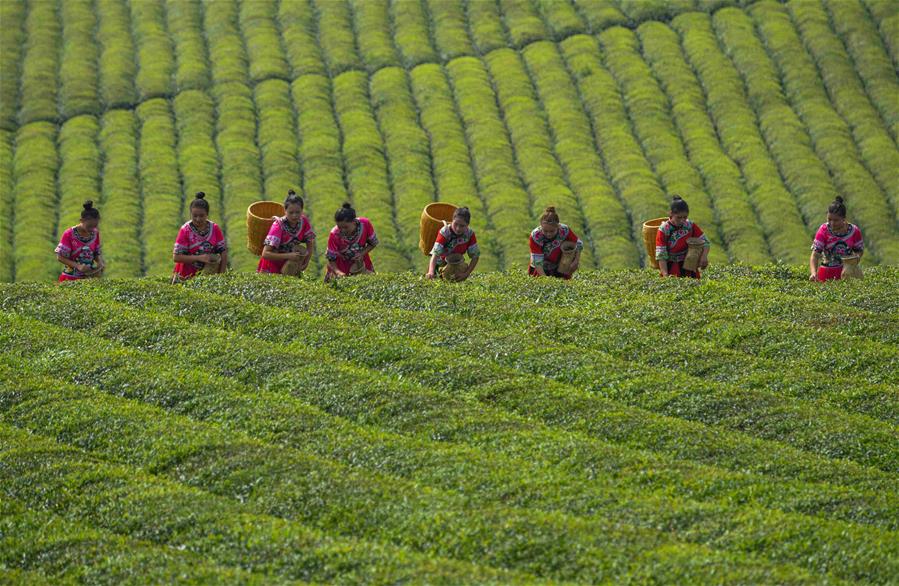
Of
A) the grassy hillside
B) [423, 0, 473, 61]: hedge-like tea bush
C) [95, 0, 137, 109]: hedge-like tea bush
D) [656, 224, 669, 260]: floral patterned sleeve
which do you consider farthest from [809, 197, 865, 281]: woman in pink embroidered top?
[95, 0, 137, 109]: hedge-like tea bush

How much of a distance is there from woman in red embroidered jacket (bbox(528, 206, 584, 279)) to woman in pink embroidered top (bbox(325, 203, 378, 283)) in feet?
11.1

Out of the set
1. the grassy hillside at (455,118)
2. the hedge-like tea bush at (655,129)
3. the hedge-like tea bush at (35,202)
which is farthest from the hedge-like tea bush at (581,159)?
the hedge-like tea bush at (35,202)

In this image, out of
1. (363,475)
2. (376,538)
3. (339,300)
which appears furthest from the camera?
(339,300)

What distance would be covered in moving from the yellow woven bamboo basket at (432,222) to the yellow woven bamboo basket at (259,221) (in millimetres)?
3208

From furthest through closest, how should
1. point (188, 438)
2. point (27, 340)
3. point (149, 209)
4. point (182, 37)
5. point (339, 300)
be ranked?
point (182, 37)
point (149, 209)
point (339, 300)
point (27, 340)
point (188, 438)

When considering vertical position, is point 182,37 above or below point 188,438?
above

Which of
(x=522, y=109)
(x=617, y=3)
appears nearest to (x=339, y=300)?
(x=522, y=109)

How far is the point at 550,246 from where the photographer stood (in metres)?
27.1

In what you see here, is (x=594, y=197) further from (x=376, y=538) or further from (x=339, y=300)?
(x=376, y=538)

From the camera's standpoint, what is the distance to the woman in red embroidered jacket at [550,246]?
2614 centimetres

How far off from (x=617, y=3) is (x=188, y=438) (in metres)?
49.0

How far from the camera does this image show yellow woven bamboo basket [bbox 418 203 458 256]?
27.6 meters

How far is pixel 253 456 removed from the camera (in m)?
19.5

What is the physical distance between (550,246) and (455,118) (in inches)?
1209
